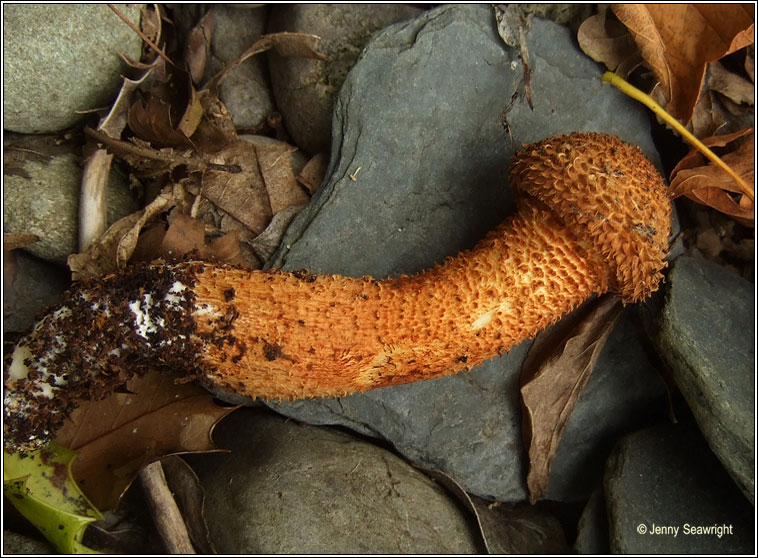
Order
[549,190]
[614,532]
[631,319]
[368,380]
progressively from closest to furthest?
[549,190] → [368,380] → [614,532] → [631,319]

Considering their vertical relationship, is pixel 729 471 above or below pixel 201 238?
below

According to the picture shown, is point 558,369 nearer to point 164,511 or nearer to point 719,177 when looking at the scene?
point 719,177

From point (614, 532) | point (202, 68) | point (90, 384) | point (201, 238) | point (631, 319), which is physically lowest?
point (614, 532)

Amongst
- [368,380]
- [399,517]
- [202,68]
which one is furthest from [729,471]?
[202,68]

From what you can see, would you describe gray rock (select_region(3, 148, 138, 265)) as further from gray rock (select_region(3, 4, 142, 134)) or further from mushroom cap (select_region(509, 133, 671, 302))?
mushroom cap (select_region(509, 133, 671, 302))

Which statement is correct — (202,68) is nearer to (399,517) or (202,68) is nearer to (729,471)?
(399,517)

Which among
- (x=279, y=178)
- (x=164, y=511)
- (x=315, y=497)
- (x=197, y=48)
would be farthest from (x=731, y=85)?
(x=164, y=511)

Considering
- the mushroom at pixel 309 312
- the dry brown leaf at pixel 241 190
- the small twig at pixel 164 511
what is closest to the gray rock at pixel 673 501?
the mushroom at pixel 309 312
